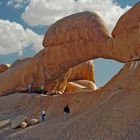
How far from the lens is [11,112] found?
124 feet

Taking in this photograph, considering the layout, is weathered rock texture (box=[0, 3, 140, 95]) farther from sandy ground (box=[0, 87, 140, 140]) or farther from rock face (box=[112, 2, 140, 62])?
sandy ground (box=[0, 87, 140, 140])

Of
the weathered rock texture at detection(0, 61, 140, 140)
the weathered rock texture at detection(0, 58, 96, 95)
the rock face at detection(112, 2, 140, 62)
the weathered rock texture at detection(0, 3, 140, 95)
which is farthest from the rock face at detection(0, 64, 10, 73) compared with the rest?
the rock face at detection(112, 2, 140, 62)

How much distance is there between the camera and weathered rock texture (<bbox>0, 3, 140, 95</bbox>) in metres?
34.1

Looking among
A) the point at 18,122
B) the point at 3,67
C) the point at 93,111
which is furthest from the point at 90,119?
the point at 3,67

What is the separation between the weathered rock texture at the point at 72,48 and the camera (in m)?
34.1

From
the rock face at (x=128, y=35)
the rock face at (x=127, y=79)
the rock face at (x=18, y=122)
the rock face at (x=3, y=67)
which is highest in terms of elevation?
the rock face at (x=128, y=35)

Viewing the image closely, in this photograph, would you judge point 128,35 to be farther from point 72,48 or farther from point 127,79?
point 72,48

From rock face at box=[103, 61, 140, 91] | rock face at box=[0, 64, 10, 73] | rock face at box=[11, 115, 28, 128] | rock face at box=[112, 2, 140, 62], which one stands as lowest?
rock face at box=[11, 115, 28, 128]

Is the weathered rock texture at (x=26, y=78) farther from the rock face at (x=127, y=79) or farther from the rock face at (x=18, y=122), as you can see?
the rock face at (x=127, y=79)

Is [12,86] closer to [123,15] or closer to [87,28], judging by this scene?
[87,28]

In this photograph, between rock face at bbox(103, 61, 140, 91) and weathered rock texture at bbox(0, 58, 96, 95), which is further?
weathered rock texture at bbox(0, 58, 96, 95)

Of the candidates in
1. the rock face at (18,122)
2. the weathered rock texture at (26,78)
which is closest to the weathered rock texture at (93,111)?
the rock face at (18,122)

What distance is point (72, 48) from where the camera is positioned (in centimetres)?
3869

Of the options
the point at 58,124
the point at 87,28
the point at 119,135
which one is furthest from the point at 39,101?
the point at 119,135
